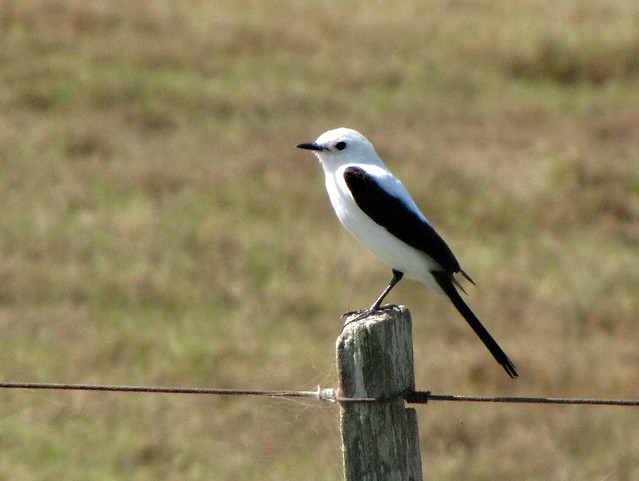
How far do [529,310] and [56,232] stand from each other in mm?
3753

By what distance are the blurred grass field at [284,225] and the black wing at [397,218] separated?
2.28ft

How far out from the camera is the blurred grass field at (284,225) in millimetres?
6766

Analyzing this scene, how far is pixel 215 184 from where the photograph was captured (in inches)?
448

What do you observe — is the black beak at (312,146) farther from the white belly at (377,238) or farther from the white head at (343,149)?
the white belly at (377,238)

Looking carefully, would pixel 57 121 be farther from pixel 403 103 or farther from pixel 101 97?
pixel 403 103

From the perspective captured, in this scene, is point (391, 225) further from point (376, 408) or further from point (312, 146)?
point (376, 408)

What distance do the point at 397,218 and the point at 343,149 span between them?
452 millimetres

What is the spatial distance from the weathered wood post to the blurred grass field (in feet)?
1.09

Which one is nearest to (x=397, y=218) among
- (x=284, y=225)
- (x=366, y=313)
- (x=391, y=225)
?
(x=391, y=225)

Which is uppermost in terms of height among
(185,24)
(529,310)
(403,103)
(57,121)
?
(185,24)

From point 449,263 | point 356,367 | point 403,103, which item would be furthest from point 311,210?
Answer: point 356,367

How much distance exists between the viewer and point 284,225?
10.4 m

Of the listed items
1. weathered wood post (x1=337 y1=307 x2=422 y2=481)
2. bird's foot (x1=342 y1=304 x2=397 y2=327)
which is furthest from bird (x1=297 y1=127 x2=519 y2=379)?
weathered wood post (x1=337 y1=307 x2=422 y2=481)

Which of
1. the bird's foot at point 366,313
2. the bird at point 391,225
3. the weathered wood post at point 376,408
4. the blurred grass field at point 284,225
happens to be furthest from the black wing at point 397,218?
the weathered wood post at point 376,408
